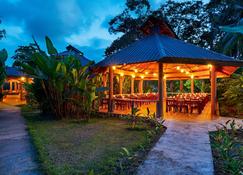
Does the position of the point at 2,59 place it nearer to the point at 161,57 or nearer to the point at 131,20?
the point at 161,57

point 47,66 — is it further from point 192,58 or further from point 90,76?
point 192,58

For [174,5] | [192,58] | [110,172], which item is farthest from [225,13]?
[110,172]

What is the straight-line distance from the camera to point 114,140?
6367 mm

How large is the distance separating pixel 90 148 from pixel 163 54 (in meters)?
5.64

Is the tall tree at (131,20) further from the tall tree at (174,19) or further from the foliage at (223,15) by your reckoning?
the foliage at (223,15)

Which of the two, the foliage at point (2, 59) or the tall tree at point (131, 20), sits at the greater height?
the tall tree at point (131, 20)

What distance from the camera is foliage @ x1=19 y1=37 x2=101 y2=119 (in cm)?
941

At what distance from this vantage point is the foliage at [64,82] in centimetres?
941

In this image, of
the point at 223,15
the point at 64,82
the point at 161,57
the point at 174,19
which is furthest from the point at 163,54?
the point at 174,19

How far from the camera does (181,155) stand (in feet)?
16.0

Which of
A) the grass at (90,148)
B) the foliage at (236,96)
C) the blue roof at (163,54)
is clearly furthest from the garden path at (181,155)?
the foliage at (236,96)

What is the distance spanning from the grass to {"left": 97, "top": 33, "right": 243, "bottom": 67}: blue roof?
11.5 ft

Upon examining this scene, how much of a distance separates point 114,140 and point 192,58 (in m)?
5.48

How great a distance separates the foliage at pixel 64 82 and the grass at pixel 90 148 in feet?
6.88
